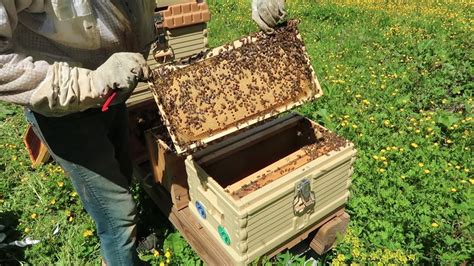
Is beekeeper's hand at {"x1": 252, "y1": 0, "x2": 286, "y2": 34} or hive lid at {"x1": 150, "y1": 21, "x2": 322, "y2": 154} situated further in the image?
beekeeper's hand at {"x1": 252, "y1": 0, "x2": 286, "y2": 34}

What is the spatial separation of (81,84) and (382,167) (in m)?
2.70

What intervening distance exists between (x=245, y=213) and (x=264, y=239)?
33 cm

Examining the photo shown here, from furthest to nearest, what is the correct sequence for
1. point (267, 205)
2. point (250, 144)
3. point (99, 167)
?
1. point (250, 144)
2. point (99, 167)
3. point (267, 205)

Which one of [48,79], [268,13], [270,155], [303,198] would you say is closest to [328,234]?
[303,198]

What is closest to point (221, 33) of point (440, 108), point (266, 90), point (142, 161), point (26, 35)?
point (440, 108)

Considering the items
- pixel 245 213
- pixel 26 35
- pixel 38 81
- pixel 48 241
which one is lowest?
pixel 48 241

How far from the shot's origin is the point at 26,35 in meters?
1.79

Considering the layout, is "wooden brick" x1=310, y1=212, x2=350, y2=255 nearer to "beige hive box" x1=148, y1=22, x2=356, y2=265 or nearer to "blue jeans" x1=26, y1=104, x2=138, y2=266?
"beige hive box" x1=148, y1=22, x2=356, y2=265

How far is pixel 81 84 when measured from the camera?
171 centimetres

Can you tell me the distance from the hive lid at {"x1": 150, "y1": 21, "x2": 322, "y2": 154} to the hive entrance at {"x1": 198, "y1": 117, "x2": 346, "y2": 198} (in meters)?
0.31

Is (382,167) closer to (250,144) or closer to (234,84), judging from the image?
(250,144)

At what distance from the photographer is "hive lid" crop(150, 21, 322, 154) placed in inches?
79.4

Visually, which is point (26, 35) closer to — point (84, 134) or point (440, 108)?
point (84, 134)

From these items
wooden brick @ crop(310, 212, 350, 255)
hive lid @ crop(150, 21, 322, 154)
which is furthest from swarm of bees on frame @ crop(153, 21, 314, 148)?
wooden brick @ crop(310, 212, 350, 255)
